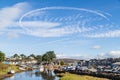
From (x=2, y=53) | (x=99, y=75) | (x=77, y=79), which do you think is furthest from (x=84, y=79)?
(x=2, y=53)

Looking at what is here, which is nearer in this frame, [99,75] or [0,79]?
[0,79]

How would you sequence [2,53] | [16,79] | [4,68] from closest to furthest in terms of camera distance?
[16,79], [4,68], [2,53]

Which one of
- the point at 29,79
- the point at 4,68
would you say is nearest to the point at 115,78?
the point at 29,79

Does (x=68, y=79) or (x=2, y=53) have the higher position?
(x=2, y=53)

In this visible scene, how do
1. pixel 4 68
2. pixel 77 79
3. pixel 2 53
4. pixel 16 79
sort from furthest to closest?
pixel 2 53
pixel 4 68
pixel 16 79
pixel 77 79

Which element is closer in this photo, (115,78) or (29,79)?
(115,78)

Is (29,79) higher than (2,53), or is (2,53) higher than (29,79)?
(2,53)

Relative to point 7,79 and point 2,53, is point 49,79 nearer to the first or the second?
point 7,79

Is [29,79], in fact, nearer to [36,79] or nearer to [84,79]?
[36,79]

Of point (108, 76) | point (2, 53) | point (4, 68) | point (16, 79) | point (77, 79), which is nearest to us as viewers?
point (77, 79)
